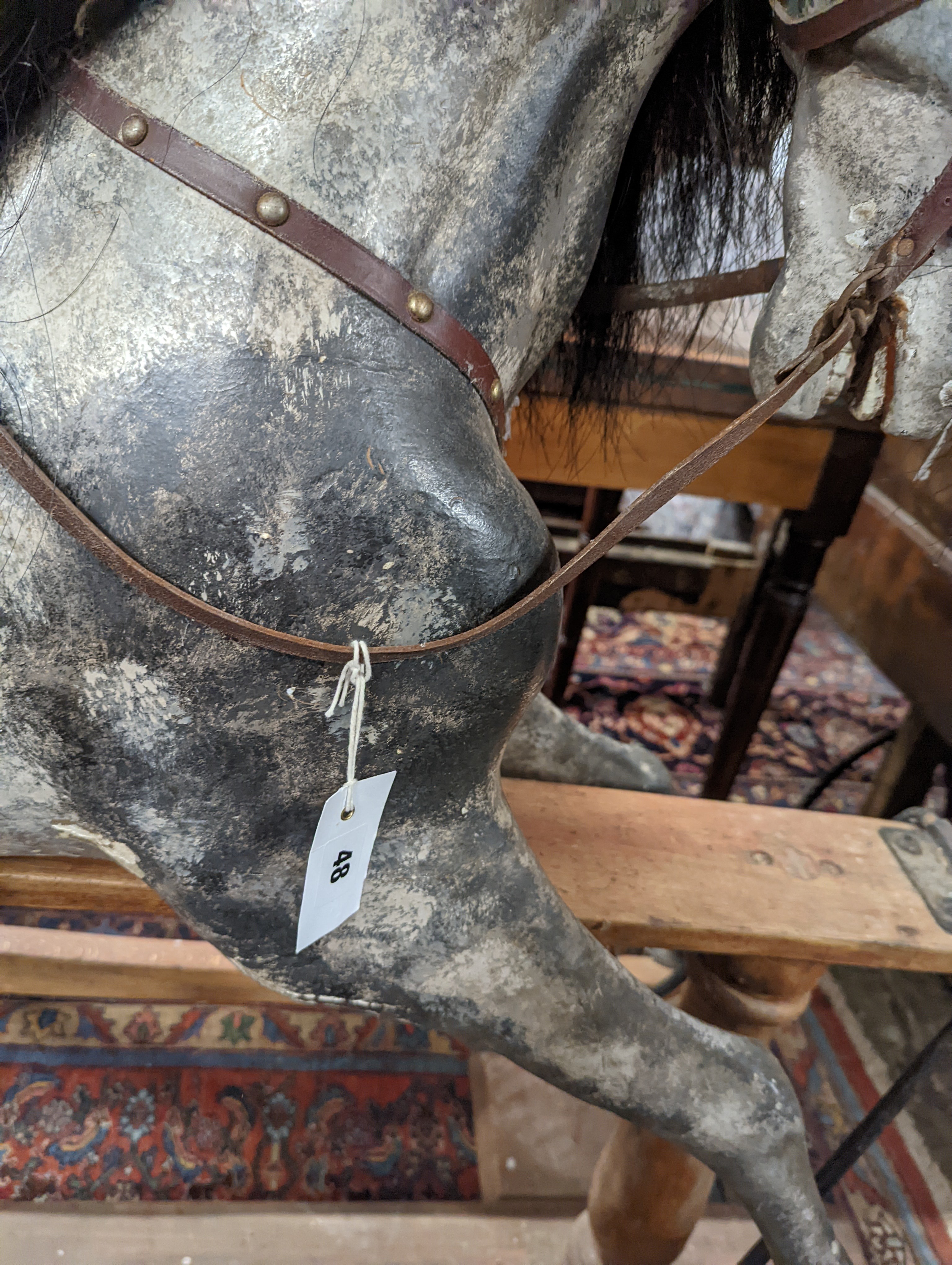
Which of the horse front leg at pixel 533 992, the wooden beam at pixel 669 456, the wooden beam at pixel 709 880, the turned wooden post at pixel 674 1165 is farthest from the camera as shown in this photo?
the wooden beam at pixel 669 456

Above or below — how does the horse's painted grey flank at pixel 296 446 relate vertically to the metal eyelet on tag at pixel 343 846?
above

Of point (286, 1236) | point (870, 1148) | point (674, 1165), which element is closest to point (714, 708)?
point (870, 1148)

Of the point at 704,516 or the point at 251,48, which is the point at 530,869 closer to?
the point at 251,48

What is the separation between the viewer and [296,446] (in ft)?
1.35

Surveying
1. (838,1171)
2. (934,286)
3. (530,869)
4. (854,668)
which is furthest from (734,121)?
(854,668)

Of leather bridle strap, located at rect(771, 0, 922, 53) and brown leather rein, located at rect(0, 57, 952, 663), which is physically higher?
leather bridle strap, located at rect(771, 0, 922, 53)

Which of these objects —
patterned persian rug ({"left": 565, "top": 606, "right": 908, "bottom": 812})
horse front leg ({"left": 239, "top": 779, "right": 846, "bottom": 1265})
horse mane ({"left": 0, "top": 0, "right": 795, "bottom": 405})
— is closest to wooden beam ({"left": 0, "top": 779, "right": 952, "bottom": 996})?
horse front leg ({"left": 239, "top": 779, "right": 846, "bottom": 1265})

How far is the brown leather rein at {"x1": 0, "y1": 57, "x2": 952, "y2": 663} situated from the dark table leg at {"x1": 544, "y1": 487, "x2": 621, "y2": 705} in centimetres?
94

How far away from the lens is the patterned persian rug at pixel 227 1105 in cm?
108

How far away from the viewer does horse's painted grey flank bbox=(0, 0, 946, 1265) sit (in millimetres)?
406

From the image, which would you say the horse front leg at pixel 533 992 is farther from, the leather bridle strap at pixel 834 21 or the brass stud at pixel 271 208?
the leather bridle strap at pixel 834 21

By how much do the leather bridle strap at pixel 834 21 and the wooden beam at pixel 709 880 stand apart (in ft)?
2.08

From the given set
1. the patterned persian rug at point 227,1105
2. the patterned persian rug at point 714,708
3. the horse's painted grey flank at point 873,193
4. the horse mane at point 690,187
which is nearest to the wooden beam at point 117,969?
the patterned persian rug at point 227,1105

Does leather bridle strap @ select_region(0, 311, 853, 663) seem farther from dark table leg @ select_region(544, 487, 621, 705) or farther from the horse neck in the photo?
dark table leg @ select_region(544, 487, 621, 705)
